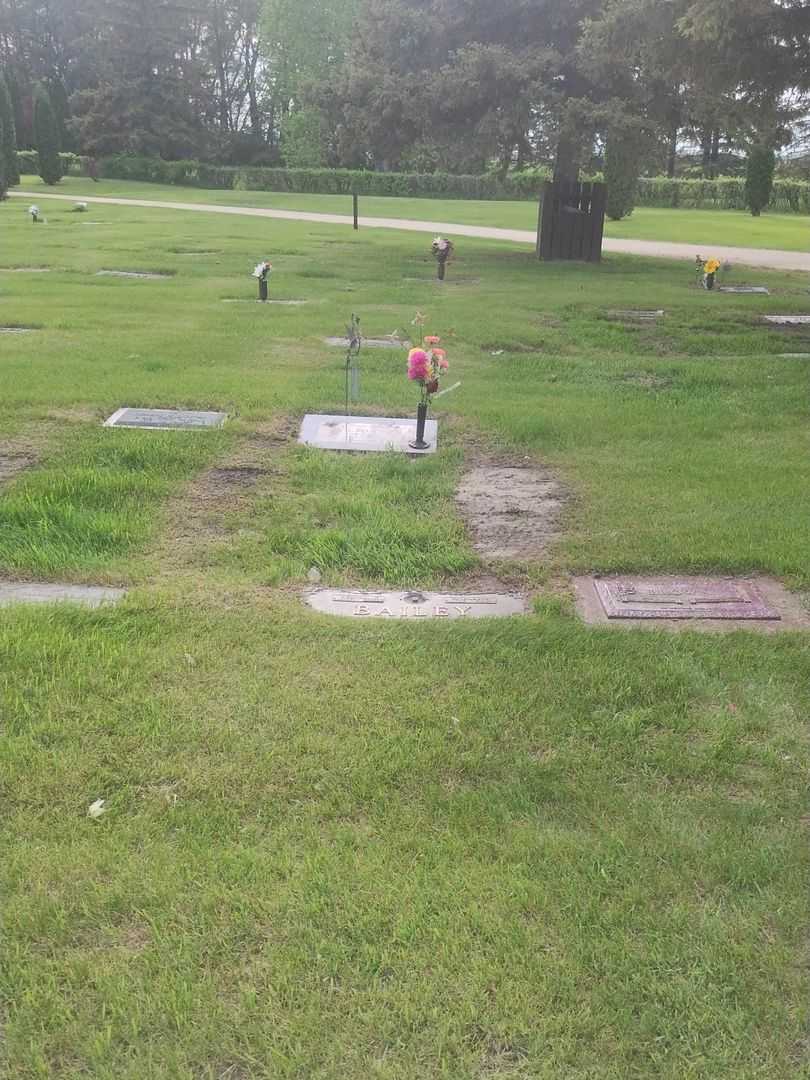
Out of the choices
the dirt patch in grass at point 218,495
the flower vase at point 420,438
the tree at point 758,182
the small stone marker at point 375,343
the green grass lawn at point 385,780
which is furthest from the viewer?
the tree at point 758,182

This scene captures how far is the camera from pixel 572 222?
18797mm

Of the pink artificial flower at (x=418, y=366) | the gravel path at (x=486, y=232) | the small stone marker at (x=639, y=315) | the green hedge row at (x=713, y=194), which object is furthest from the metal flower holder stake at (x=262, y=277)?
the green hedge row at (x=713, y=194)

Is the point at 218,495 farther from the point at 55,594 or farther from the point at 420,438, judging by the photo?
the point at 420,438

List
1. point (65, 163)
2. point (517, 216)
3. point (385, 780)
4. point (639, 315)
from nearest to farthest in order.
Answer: point (385, 780), point (639, 315), point (517, 216), point (65, 163)

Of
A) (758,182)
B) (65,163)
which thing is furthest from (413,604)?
(65,163)

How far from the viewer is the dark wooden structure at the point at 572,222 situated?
732 inches

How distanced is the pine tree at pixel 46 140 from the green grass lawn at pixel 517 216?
76 centimetres

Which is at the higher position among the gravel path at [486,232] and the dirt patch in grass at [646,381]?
the gravel path at [486,232]

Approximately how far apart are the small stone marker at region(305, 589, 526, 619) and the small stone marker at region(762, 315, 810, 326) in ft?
30.7

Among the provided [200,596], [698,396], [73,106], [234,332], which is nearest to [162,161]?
[73,106]

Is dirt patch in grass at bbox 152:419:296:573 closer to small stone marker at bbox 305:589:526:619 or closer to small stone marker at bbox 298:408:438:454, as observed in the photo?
small stone marker at bbox 298:408:438:454

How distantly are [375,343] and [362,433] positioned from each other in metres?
3.48

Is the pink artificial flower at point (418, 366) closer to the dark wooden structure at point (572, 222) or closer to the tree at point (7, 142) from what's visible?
the dark wooden structure at point (572, 222)

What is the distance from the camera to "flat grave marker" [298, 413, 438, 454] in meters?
6.20
